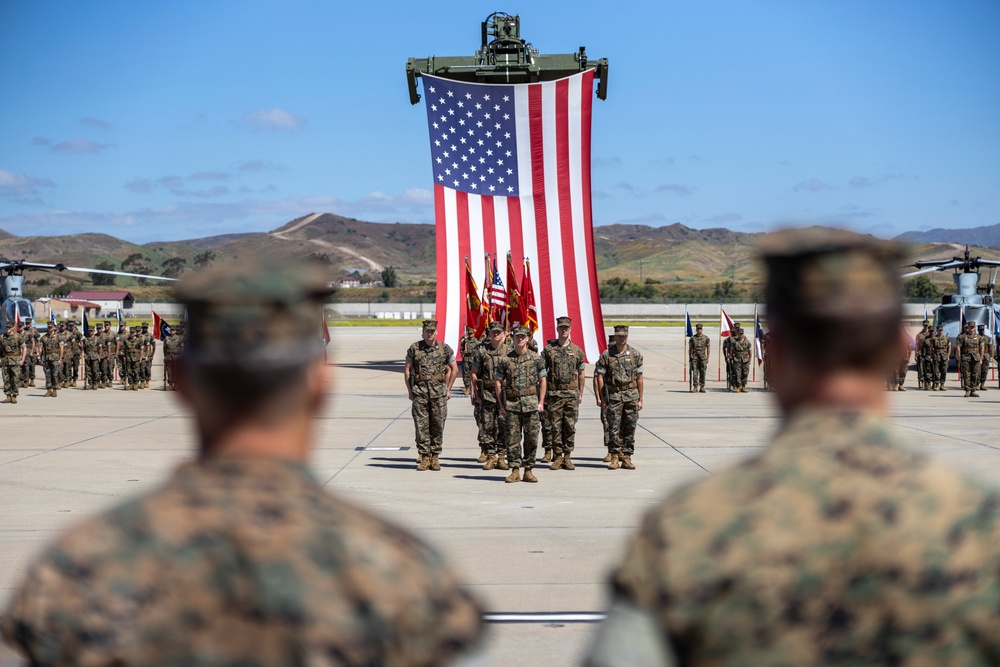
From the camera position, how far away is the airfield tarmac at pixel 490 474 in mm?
6902

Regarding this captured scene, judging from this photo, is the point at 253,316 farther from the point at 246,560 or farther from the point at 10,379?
the point at 10,379

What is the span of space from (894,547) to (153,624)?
1.19m

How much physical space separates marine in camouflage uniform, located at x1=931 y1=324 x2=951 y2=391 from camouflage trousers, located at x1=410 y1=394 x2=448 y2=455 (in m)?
14.9

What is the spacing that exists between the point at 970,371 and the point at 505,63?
12.1 meters

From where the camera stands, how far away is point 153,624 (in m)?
1.80

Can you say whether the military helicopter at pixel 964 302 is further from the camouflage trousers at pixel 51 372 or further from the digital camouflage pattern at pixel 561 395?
the camouflage trousers at pixel 51 372

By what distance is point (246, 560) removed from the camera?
179cm

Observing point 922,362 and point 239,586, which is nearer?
point 239,586

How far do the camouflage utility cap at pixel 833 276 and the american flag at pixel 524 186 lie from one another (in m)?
22.3

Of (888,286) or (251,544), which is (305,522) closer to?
(251,544)

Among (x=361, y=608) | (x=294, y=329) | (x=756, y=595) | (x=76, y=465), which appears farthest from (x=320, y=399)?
(x=76, y=465)

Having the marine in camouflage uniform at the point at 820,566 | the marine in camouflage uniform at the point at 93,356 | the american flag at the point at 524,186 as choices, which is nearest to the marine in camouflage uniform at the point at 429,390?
the marine in camouflage uniform at the point at 820,566

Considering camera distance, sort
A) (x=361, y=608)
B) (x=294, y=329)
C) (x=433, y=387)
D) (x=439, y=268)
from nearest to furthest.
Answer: (x=361, y=608) → (x=294, y=329) → (x=433, y=387) → (x=439, y=268)

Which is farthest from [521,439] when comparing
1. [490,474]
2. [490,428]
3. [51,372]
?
[51,372]
